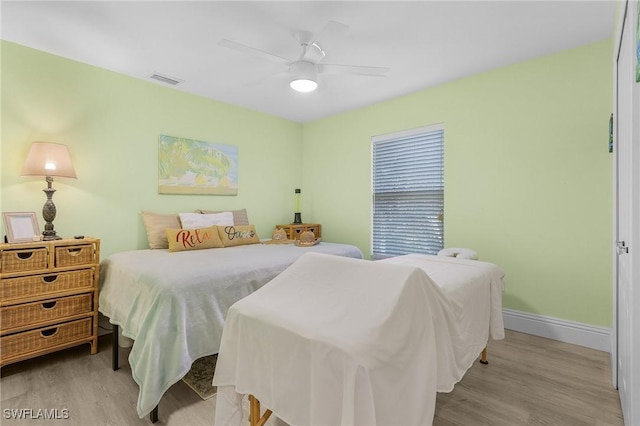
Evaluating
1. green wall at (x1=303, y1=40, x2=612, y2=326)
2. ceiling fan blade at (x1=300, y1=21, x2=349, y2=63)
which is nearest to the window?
green wall at (x1=303, y1=40, x2=612, y2=326)

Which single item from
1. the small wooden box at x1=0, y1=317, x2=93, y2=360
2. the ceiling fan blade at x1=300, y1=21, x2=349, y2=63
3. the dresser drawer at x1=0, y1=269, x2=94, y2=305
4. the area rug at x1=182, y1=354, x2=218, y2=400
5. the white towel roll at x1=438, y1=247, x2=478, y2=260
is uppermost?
the ceiling fan blade at x1=300, y1=21, x2=349, y2=63

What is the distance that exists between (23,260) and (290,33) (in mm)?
2536

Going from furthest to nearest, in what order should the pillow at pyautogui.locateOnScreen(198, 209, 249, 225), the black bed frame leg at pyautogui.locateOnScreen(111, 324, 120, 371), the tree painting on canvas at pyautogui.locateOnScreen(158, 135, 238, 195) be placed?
the pillow at pyautogui.locateOnScreen(198, 209, 249, 225), the tree painting on canvas at pyautogui.locateOnScreen(158, 135, 238, 195), the black bed frame leg at pyautogui.locateOnScreen(111, 324, 120, 371)

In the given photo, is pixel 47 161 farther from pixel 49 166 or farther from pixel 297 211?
pixel 297 211

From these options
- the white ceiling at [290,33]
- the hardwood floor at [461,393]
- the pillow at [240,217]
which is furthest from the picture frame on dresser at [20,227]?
the pillow at [240,217]

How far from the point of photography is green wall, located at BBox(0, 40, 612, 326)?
2.48m

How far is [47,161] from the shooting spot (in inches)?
94.4

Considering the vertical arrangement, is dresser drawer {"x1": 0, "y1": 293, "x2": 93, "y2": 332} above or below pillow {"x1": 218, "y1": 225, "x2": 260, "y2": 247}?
below

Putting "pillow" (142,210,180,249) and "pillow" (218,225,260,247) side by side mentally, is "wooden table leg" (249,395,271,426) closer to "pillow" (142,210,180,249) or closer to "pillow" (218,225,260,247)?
"pillow" (218,225,260,247)

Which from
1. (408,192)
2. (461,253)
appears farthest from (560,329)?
(408,192)

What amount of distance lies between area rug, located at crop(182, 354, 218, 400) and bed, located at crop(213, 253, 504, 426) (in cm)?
67

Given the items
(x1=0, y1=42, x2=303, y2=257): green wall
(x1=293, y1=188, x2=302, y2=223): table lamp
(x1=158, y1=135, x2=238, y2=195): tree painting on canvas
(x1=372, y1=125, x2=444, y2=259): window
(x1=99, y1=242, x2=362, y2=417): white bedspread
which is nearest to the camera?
(x1=99, y1=242, x2=362, y2=417): white bedspread

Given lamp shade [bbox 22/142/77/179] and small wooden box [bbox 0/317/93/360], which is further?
lamp shade [bbox 22/142/77/179]

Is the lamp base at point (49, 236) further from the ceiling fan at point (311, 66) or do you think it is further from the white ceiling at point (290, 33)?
the ceiling fan at point (311, 66)
